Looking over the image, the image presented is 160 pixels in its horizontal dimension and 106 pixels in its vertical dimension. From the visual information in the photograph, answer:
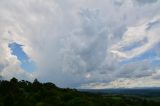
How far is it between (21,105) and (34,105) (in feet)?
35.5

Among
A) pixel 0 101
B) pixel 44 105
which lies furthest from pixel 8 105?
pixel 44 105

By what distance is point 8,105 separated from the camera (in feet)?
619

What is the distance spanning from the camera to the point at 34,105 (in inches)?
7648

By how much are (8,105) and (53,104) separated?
27897 mm

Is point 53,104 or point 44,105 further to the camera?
point 53,104

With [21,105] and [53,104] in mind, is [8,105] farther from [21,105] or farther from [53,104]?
[53,104]

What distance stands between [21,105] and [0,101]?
671 inches

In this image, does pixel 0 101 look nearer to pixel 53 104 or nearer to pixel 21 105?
pixel 21 105

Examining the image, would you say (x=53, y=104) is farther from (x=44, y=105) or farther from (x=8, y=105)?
(x=8, y=105)

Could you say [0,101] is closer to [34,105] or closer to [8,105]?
[8,105]

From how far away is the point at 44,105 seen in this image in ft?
607

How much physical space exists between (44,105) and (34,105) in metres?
11.8

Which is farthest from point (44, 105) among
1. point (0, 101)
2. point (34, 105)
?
point (0, 101)

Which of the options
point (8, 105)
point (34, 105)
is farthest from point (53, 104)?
point (8, 105)
